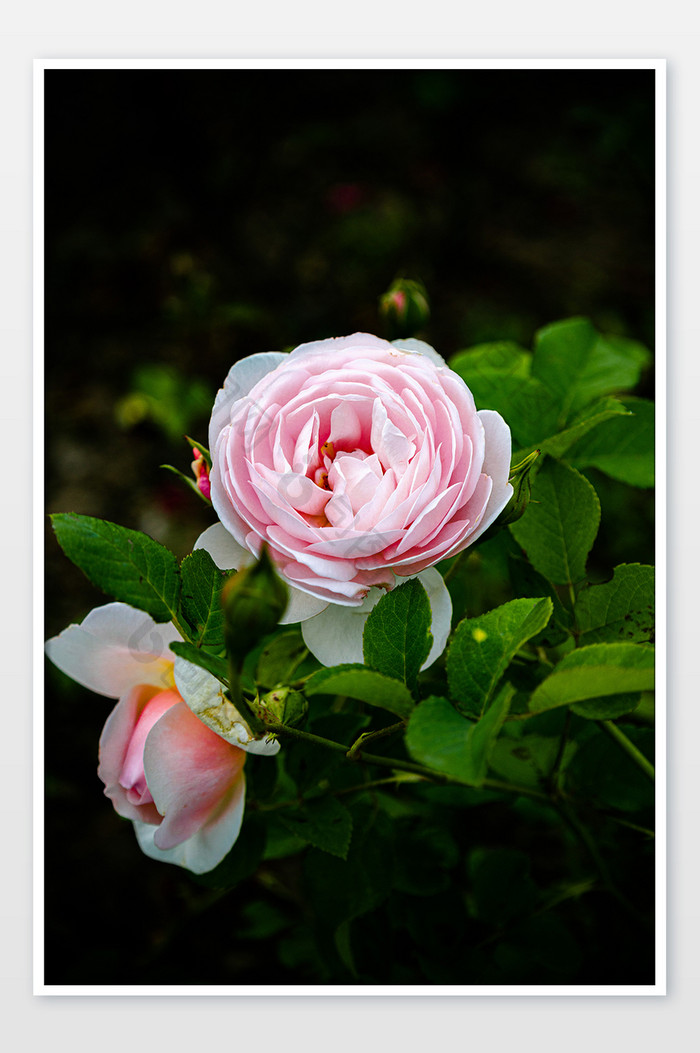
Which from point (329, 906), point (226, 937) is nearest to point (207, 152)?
point (226, 937)

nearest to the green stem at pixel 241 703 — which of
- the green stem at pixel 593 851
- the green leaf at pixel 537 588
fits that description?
the green leaf at pixel 537 588

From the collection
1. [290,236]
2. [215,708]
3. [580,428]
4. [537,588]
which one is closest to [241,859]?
[215,708]

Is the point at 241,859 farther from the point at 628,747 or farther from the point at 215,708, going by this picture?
the point at 628,747

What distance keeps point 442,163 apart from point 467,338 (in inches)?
20.6

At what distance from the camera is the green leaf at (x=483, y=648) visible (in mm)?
481

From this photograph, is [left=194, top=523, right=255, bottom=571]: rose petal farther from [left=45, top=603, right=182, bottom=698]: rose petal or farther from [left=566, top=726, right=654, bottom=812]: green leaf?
[left=566, top=726, right=654, bottom=812]: green leaf

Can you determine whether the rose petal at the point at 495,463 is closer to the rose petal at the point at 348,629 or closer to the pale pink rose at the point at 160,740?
the rose petal at the point at 348,629

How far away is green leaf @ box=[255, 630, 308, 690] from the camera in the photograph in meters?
0.61

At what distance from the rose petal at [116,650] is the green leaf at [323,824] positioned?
0.49 feet

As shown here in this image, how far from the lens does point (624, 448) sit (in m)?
0.72

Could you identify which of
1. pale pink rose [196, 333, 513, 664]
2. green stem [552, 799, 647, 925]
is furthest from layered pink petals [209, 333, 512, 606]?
green stem [552, 799, 647, 925]

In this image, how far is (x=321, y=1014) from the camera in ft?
2.18
